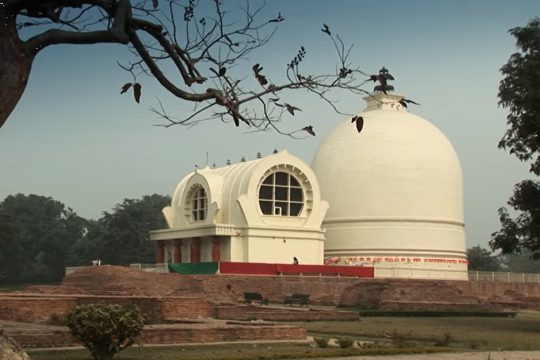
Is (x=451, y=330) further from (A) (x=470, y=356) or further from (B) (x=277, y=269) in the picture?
(B) (x=277, y=269)

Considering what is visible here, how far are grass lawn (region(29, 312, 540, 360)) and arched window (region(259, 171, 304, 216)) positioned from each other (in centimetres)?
1708

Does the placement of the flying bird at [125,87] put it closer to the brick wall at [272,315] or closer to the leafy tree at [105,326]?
the leafy tree at [105,326]

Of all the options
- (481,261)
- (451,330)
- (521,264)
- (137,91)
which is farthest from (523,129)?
(521,264)

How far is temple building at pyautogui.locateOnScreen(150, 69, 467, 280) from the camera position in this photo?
39812mm

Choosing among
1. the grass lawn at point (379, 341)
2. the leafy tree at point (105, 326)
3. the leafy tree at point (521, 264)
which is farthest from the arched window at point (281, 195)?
the leafy tree at point (521, 264)

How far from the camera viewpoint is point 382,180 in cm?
4547

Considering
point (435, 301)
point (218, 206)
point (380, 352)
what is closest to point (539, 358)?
point (380, 352)

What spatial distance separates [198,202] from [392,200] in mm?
9911

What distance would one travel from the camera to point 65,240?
69.3 metres

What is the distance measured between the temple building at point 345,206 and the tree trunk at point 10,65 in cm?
3226

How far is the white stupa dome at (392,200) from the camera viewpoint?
4475 centimetres

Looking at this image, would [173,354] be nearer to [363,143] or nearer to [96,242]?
[363,143]

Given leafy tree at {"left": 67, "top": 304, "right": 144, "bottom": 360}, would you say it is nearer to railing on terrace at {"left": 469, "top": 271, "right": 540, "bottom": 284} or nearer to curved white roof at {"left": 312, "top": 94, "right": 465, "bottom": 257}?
railing on terrace at {"left": 469, "top": 271, "right": 540, "bottom": 284}

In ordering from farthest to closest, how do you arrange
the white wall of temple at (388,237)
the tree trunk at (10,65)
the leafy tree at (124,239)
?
the leafy tree at (124,239) → the white wall of temple at (388,237) → the tree trunk at (10,65)
